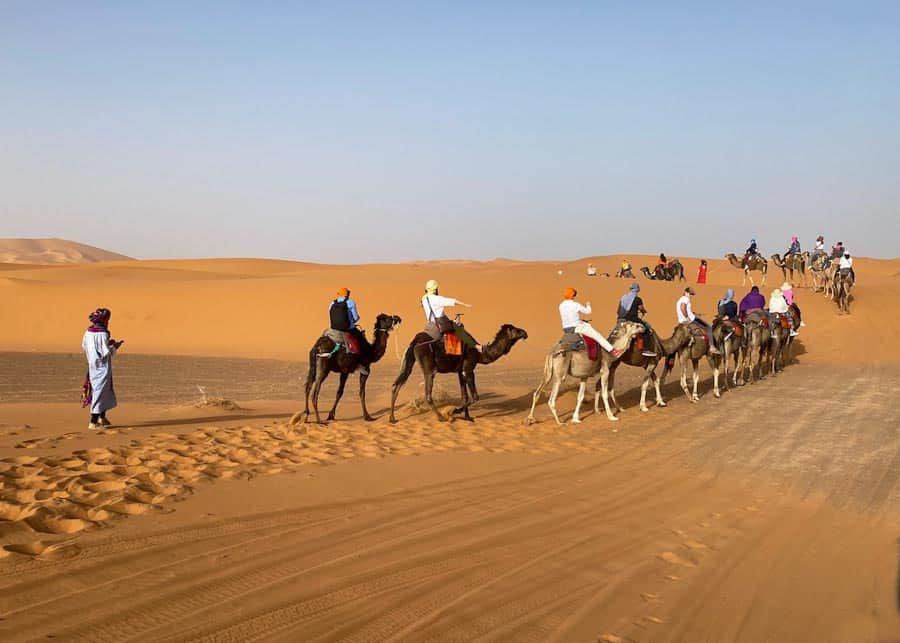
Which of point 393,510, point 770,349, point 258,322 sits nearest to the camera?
point 393,510

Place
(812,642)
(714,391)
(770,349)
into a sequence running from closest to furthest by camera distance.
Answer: (812,642), (714,391), (770,349)

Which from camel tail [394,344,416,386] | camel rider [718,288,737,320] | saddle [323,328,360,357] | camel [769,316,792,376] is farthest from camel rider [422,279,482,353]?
camel [769,316,792,376]

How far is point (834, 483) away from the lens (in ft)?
30.3

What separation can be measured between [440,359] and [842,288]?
26.2m

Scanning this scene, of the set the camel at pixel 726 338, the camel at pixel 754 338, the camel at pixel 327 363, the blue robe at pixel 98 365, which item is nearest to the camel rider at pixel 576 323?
the camel at pixel 327 363

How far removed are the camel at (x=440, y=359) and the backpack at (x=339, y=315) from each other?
1.27m

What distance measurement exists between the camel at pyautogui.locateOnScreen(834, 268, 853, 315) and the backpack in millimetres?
27321

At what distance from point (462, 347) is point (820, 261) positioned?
31.7 metres

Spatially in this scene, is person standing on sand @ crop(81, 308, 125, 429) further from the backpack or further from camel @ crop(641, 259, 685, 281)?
camel @ crop(641, 259, 685, 281)

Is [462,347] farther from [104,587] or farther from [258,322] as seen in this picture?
[258,322]

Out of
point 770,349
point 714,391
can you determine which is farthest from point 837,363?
point 714,391

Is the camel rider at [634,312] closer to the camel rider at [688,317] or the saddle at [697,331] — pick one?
the saddle at [697,331]

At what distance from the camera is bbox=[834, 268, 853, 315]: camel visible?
108 feet

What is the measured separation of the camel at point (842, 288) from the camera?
32.9 metres
